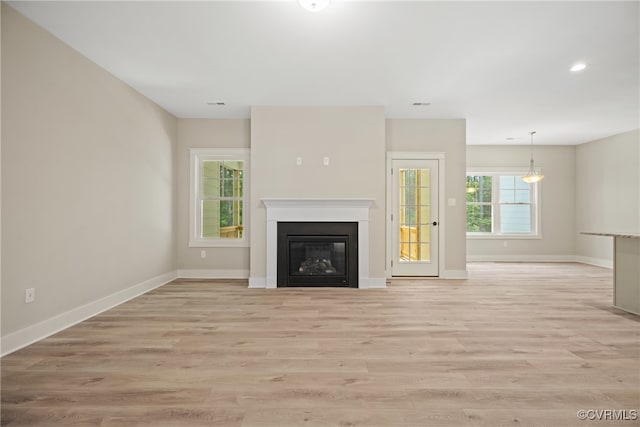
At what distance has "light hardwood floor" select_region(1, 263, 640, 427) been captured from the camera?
1773 mm

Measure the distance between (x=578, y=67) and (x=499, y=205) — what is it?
15.4 feet

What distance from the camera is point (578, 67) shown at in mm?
3668

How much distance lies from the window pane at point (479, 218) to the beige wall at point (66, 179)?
6685 mm

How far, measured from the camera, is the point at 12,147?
2.59 meters

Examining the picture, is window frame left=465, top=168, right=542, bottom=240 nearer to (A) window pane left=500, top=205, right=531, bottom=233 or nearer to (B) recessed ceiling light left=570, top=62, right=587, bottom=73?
(A) window pane left=500, top=205, right=531, bottom=233

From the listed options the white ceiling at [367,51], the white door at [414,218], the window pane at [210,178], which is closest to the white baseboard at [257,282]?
the window pane at [210,178]

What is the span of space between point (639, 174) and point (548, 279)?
2.88 m

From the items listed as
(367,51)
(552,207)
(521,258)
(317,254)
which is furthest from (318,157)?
(552,207)

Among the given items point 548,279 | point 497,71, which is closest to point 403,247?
point 548,279

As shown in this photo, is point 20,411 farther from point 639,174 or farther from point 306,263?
point 639,174

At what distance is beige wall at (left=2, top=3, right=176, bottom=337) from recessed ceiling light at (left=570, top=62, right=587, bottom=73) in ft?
16.5

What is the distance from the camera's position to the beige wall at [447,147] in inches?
224

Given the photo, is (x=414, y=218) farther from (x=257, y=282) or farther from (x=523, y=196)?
(x=523, y=196)

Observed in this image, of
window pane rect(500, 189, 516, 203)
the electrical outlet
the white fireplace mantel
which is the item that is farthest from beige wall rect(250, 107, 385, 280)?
window pane rect(500, 189, 516, 203)
